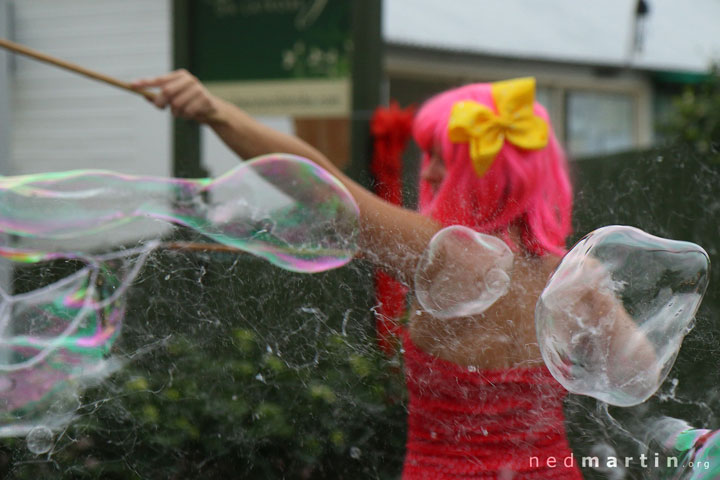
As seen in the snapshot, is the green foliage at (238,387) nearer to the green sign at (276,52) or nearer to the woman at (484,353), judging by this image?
the woman at (484,353)

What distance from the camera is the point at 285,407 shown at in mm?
1423

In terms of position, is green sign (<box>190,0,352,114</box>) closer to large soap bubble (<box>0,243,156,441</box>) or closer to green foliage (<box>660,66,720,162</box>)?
green foliage (<box>660,66,720,162</box>)

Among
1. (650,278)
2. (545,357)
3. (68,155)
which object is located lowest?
(68,155)

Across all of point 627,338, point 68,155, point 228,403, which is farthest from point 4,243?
point 68,155

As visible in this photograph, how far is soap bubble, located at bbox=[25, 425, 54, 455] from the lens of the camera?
57.0 inches

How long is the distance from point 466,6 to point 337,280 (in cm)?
609

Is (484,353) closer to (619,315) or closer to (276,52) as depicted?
(619,315)

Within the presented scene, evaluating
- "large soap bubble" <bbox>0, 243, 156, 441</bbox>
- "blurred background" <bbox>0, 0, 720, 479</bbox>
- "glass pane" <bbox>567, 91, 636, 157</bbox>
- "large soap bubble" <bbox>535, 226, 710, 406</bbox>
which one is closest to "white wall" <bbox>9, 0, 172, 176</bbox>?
"blurred background" <bbox>0, 0, 720, 479</bbox>

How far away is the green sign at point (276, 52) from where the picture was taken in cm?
451

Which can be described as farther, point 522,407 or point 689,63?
point 689,63

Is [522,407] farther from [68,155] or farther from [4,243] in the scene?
[68,155]

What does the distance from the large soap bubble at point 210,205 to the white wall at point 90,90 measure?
3.13 m

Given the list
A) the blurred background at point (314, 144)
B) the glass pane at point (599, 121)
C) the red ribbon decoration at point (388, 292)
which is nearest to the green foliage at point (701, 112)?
the blurred background at point (314, 144)

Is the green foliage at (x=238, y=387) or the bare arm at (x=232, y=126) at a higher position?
the bare arm at (x=232, y=126)
